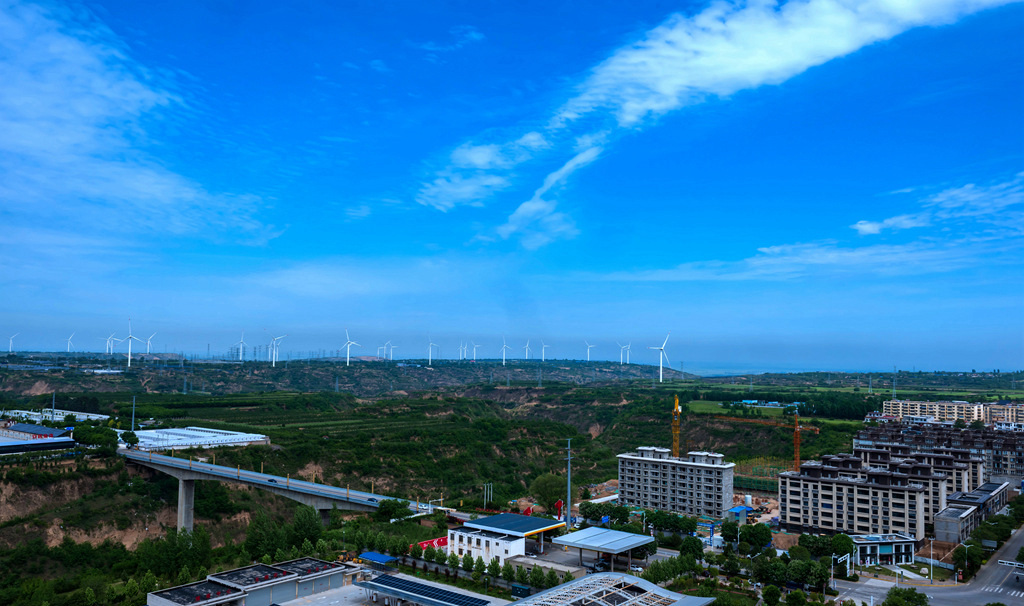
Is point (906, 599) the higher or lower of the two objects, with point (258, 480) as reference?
higher

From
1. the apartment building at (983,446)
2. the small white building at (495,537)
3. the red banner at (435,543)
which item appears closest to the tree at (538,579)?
the small white building at (495,537)

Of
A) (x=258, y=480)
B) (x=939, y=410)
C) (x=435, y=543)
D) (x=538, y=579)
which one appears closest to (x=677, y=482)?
(x=435, y=543)

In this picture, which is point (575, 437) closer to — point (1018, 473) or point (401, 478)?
point (401, 478)

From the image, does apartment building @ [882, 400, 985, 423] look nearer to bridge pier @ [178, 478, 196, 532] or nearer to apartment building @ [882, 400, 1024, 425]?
apartment building @ [882, 400, 1024, 425]

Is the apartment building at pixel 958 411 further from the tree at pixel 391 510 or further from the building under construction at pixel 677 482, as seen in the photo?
the tree at pixel 391 510

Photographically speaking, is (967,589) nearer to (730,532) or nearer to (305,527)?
(730,532)

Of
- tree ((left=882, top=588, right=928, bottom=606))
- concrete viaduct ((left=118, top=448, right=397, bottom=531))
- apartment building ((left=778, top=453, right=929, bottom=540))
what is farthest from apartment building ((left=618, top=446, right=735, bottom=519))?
tree ((left=882, top=588, right=928, bottom=606))
